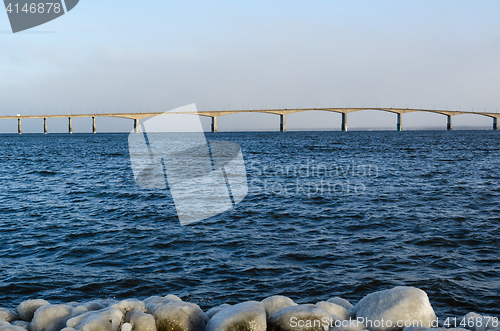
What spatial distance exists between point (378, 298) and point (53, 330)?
4465 mm

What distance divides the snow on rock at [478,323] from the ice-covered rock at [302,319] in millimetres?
1821

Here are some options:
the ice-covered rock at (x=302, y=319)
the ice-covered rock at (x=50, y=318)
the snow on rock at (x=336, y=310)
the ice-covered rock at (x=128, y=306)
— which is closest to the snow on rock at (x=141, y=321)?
the ice-covered rock at (x=128, y=306)

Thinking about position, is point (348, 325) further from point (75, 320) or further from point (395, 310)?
point (75, 320)

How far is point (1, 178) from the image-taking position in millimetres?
28188

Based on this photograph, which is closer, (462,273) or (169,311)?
(169,311)

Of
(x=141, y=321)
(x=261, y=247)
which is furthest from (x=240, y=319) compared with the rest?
(x=261, y=247)

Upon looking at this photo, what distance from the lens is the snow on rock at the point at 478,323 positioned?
549 centimetres

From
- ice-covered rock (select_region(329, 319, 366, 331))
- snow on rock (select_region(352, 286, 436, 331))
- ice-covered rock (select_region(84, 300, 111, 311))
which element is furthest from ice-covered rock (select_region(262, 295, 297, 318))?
ice-covered rock (select_region(84, 300, 111, 311))

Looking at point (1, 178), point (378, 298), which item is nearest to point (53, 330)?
point (378, 298)

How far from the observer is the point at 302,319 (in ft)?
18.0

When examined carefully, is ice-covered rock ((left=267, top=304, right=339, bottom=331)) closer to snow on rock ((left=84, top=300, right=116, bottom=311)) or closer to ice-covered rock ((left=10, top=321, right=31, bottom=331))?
snow on rock ((left=84, top=300, right=116, bottom=311))

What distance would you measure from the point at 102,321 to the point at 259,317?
2013 mm

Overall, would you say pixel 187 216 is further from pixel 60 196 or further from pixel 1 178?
pixel 1 178

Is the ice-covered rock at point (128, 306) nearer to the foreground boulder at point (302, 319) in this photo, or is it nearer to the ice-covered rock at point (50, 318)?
the ice-covered rock at point (50, 318)
